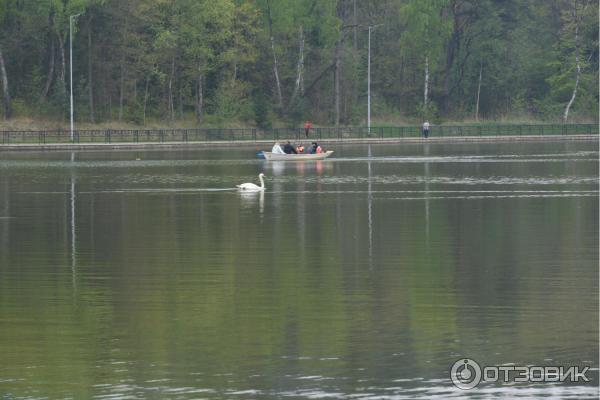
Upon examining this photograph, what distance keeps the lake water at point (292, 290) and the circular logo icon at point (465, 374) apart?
14cm

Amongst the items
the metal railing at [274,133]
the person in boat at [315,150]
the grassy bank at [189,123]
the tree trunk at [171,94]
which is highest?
the tree trunk at [171,94]

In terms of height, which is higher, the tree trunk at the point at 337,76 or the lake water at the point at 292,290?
the tree trunk at the point at 337,76

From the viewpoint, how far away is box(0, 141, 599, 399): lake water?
1747cm

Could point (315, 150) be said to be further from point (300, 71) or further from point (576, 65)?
point (576, 65)

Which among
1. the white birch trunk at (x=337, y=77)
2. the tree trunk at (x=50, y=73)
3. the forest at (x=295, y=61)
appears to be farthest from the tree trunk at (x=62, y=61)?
the white birch trunk at (x=337, y=77)

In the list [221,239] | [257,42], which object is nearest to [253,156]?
[257,42]

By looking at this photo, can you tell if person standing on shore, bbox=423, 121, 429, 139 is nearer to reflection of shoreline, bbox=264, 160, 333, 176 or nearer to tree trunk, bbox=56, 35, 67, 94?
tree trunk, bbox=56, 35, 67, 94

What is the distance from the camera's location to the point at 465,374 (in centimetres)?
1727

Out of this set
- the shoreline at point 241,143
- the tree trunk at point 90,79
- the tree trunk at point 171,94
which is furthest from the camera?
the tree trunk at point 171,94

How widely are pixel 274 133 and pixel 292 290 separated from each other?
262 ft

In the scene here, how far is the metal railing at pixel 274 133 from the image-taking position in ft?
312

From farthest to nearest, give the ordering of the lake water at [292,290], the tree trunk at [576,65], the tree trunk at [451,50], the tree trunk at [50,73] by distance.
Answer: the tree trunk at [451,50] → the tree trunk at [576,65] → the tree trunk at [50,73] → the lake water at [292,290]

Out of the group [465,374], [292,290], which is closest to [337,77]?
[292,290]

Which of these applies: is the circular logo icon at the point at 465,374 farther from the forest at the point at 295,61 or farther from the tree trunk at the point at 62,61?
the tree trunk at the point at 62,61
